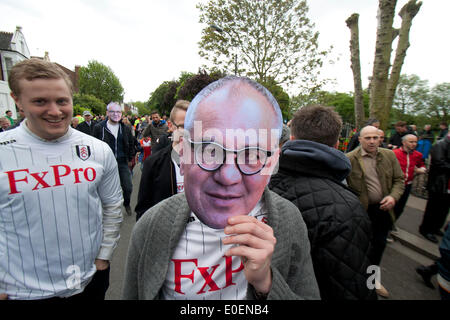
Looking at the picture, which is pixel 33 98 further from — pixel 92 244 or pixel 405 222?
pixel 405 222

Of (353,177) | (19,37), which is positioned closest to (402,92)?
(353,177)

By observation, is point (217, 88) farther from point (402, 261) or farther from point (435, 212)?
point (435, 212)

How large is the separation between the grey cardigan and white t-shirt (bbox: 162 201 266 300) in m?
0.05

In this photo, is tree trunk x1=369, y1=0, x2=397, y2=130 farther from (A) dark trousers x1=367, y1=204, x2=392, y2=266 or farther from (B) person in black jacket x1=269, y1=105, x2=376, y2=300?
(B) person in black jacket x1=269, y1=105, x2=376, y2=300

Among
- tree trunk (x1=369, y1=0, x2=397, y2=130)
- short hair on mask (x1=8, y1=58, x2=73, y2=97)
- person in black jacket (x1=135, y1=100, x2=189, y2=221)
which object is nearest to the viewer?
short hair on mask (x1=8, y1=58, x2=73, y2=97)

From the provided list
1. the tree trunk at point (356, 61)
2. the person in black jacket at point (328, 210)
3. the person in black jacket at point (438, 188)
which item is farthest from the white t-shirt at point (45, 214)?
the tree trunk at point (356, 61)

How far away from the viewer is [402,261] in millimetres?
3621

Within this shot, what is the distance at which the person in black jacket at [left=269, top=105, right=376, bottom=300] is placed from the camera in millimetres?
1188

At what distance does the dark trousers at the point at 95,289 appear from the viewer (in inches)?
54.6

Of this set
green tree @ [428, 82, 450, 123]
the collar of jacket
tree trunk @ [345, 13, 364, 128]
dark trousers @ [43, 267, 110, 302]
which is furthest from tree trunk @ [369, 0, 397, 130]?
green tree @ [428, 82, 450, 123]

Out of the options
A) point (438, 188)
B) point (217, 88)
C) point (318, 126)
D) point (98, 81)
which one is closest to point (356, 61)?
point (438, 188)

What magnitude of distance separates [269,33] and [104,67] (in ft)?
153

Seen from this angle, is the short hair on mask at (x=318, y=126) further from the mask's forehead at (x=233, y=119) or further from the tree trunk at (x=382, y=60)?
the tree trunk at (x=382, y=60)

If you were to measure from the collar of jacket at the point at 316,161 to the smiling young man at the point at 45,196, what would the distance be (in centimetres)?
135
